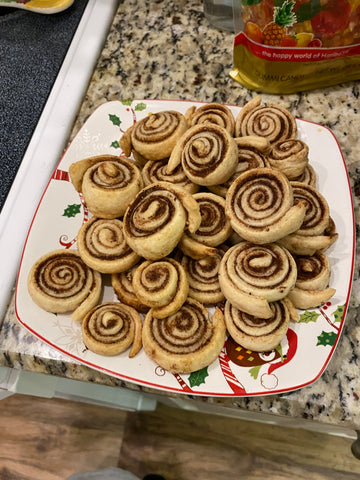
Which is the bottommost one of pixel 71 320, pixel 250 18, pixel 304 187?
pixel 71 320

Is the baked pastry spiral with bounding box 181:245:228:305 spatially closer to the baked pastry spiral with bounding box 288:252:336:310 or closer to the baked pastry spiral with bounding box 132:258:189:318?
the baked pastry spiral with bounding box 132:258:189:318

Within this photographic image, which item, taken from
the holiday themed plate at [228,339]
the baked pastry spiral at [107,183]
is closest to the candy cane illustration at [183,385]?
the holiday themed plate at [228,339]

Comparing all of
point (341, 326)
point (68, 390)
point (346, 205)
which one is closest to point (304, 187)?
point (346, 205)

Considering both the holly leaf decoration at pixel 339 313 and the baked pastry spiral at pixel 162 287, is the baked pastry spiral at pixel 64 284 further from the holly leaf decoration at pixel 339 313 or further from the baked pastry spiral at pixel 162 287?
the holly leaf decoration at pixel 339 313

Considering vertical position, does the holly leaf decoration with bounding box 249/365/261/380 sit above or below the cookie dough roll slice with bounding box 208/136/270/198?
below

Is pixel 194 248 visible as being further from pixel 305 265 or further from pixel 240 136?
pixel 240 136

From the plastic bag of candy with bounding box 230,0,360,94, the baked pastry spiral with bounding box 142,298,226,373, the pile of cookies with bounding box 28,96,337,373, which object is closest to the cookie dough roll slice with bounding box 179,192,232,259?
the pile of cookies with bounding box 28,96,337,373

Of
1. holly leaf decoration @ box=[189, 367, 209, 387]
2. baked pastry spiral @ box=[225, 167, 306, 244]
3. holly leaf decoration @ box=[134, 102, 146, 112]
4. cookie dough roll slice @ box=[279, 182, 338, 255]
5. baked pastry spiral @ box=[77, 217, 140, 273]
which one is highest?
baked pastry spiral @ box=[225, 167, 306, 244]
